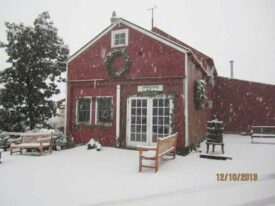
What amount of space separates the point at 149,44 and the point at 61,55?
669cm

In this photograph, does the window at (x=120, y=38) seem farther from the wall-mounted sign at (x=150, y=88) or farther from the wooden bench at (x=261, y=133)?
the wooden bench at (x=261, y=133)

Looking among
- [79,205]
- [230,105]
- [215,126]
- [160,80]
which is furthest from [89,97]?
[230,105]

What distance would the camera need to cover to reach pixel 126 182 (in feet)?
19.7

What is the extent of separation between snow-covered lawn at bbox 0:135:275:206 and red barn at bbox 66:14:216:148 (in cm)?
185

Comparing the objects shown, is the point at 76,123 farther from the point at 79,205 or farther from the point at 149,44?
the point at 79,205

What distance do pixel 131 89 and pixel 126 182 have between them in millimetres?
5557

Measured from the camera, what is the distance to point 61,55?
14.8 meters

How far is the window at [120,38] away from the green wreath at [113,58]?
43cm

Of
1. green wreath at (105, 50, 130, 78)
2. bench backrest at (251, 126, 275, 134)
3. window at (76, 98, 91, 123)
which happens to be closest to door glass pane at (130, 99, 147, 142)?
green wreath at (105, 50, 130, 78)

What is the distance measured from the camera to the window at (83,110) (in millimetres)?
11891

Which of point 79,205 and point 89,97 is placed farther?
point 89,97

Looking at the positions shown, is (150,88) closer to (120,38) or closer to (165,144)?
(120,38)
